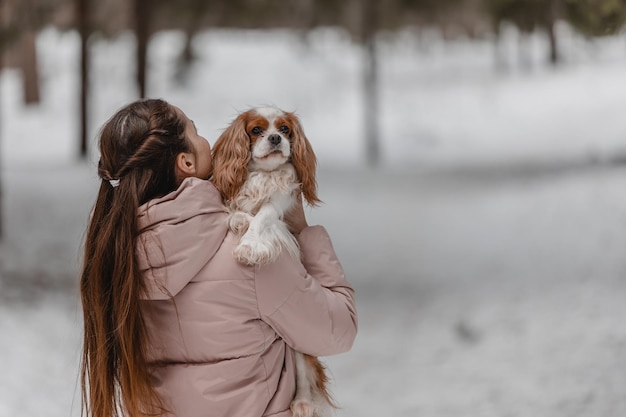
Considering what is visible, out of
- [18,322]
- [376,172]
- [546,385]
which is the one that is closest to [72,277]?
[18,322]

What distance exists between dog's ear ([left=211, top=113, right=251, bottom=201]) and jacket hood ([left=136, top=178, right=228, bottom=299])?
0.26 metres

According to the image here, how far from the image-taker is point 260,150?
2795mm

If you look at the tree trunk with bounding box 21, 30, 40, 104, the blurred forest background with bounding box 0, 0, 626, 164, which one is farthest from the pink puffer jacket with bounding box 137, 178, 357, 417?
the tree trunk with bounding box 21, 30, 40, 104

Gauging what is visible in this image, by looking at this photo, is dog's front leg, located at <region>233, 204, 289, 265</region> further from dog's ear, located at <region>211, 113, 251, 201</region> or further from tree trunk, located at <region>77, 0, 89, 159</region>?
tree trunk, located at <region>77, 0, 89, 159</region>

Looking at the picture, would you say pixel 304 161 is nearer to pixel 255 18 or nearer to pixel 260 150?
pixel 260 150

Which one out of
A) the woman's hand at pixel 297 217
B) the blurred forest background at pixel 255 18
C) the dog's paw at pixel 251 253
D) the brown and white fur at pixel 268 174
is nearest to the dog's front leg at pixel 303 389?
the brown and white fur at pixel 268 174

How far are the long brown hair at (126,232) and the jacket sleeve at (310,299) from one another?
15.2 inches

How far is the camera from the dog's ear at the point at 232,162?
9.09ft

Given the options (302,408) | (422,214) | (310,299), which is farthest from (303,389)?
(422,214)

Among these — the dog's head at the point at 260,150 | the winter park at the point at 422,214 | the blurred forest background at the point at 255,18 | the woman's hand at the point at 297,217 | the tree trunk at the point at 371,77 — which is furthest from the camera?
the tree trunk at the point at 371,77

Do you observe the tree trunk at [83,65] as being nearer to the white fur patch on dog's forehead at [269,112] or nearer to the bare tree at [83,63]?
the bare tree at [83,63]

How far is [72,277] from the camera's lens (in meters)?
10.4

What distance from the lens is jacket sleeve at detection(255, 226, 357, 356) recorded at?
246 cm

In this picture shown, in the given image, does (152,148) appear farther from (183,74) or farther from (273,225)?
(183,74)
